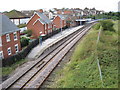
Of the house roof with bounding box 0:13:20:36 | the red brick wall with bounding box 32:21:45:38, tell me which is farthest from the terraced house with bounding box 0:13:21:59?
the red brick wall with bounding box 32:21:45:38

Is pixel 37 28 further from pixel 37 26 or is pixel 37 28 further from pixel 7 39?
pixel 7 39

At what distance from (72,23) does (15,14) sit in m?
25.7

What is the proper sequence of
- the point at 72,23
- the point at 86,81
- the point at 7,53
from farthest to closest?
the point at 72,23 < the point at 7,53 < the point at 86,81

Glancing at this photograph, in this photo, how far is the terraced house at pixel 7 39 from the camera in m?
21.8

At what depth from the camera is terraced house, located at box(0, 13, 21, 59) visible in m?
21.8

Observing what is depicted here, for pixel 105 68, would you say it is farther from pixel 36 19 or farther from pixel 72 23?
pixel 72 23

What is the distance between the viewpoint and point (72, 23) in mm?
67125

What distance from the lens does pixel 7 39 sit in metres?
23.0

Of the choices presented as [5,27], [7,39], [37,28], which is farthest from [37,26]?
[7,39]

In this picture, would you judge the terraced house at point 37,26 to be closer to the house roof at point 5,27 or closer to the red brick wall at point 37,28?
the red brick wall at point 37,28

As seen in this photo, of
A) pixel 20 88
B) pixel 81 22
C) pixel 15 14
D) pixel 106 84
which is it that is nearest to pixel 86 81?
pixel 106 84

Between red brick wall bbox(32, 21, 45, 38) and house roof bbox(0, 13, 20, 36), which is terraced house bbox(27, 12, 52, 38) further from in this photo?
house roof bbox(0, 13, 20, 36)

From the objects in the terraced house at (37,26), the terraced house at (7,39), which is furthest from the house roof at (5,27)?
the terraced house at (37,26)

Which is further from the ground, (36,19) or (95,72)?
(36,19)
